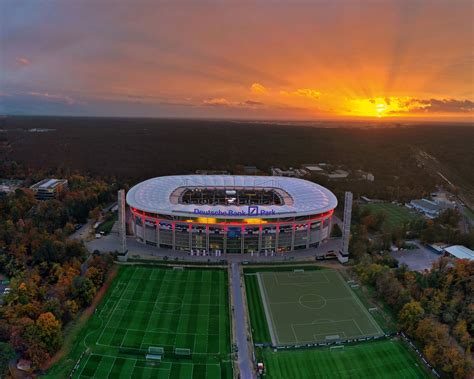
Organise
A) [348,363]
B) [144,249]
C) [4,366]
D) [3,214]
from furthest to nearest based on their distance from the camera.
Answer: [3,214]
[144,249]
[348,363]
[4,366]

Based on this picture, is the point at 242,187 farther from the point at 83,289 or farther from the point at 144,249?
the point at 83,289

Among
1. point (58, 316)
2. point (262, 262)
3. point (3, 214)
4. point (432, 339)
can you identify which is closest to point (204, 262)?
point (262, 262)

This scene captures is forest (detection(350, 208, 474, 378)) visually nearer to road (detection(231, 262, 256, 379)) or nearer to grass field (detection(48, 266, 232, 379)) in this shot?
road (detection(231, 262, 256, 379))

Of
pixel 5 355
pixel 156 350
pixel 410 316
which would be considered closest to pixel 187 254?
pixel 156 350

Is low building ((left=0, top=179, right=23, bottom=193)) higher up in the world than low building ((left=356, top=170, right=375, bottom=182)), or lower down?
lower down

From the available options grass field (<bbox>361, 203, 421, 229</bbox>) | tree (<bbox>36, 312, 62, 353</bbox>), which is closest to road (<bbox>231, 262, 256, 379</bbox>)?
tree (<bbox>36, 312, 62, 353</bbox>)

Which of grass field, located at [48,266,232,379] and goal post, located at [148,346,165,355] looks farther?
goal post, located at [148,346,165,355]

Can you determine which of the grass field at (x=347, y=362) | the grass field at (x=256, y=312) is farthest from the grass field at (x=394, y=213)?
the grass field at (x=347, y=362)

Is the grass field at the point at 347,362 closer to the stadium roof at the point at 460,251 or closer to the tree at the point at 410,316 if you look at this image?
the tree at the point at 410,316
